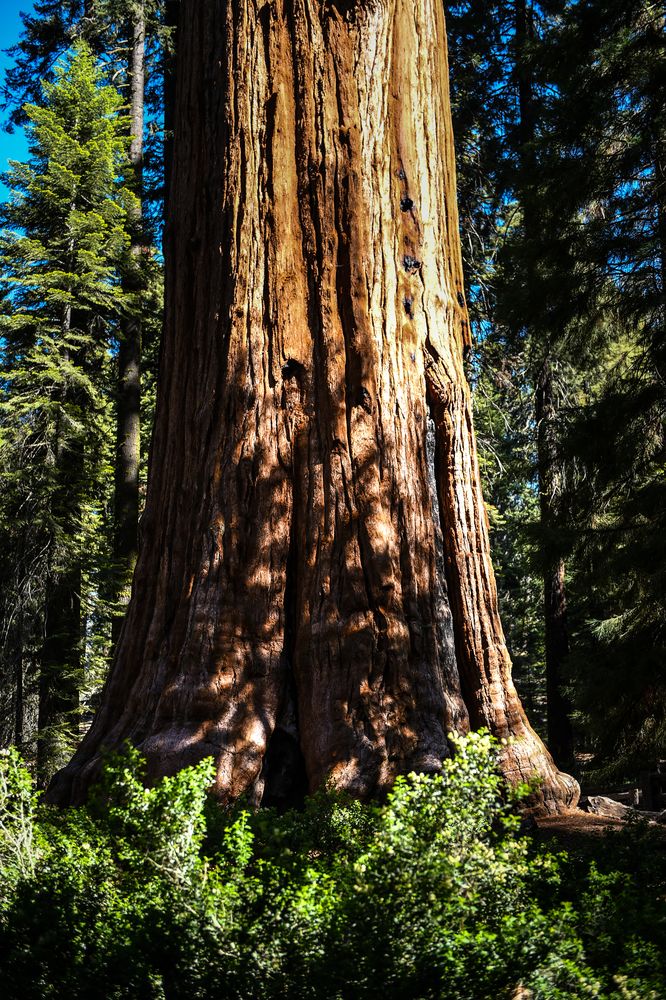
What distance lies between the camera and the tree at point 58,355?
13.1 meters

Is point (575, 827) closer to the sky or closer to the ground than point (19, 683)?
closer to the ground

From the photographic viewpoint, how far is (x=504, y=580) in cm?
2688

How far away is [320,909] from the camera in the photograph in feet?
9.09

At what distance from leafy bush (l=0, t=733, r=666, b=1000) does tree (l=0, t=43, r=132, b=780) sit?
32.1 ft

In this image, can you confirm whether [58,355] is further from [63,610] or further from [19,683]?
[19,683]

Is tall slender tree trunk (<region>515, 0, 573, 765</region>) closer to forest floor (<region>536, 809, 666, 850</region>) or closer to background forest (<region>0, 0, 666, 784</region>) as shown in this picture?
background forest (<region>0, 0, 666, 784</region>)

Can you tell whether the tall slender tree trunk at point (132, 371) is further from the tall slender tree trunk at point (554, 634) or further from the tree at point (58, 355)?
the tall slender tree trunk at point (554, 634)

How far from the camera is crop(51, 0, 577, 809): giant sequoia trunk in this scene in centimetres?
480

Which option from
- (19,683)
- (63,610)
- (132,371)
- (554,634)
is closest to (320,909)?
(63,610)

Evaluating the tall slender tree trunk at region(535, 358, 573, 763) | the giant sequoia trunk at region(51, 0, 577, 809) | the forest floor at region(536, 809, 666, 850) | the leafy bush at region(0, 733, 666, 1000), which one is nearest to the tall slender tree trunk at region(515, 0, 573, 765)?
the tall slender tree trunk at region(535, 358, 573, 763)

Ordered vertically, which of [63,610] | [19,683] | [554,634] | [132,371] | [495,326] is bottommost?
[19,683]

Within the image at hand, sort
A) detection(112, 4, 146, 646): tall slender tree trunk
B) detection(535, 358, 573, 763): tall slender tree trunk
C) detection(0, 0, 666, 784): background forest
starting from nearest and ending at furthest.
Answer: detection(0, 0, 666, 784): background forest < detection(112, 4, 146, 646): tall slender tree trunk < detection(535, 358, 573, 763): tall slender tree trunk

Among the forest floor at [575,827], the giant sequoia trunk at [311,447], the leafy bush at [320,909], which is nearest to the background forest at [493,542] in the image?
the leafy bush at [320,909]

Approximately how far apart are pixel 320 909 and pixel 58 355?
12192 mm
